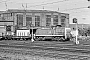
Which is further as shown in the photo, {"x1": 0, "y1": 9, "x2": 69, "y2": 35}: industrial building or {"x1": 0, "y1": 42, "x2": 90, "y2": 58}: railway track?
{"x1": 0, "y1": 9, "x2": 69, "y2": 35}: industrial building

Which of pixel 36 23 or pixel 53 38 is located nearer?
pixel 53 38

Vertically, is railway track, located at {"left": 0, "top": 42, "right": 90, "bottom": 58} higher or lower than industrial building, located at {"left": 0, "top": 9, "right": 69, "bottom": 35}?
lower

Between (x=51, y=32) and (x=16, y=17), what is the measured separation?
50.1m

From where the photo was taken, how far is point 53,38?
44250 millimetres

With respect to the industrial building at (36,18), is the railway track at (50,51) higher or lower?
lower

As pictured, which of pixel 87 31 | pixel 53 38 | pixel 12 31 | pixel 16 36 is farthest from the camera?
pixel 87 31

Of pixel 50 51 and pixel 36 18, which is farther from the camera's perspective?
pixel 36 18

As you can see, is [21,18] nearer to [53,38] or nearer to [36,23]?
[36,23]

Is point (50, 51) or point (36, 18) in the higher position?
point (36, 18)

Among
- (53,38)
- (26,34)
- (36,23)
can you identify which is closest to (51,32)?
(53,38)

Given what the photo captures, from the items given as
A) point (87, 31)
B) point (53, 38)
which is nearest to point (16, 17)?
point (87, 31)

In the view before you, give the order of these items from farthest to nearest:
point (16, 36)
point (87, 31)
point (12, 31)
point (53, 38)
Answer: point (87, 31), point (12, 31), point (16, 36), point (53, 38)

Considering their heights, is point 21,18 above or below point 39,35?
above

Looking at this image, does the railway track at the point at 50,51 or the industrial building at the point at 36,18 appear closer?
the railway track at the point at 50,51
